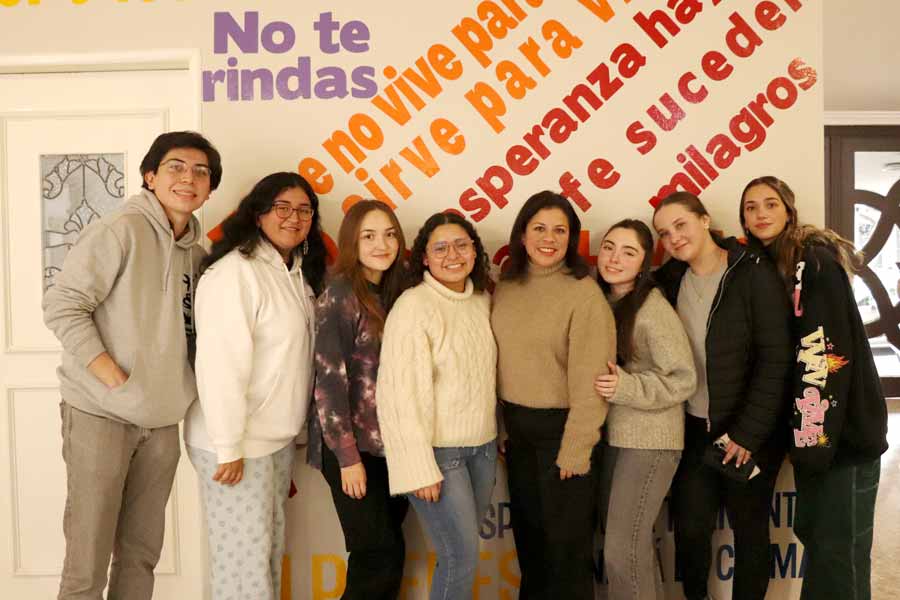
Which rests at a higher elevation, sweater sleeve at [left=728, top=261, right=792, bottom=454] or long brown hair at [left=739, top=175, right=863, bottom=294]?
long brown hair at [left=739, top=175, right=863, bottom=294]

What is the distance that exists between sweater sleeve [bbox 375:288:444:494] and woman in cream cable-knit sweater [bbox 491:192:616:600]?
0.31 meters

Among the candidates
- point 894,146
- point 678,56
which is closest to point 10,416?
Result: point 678,56

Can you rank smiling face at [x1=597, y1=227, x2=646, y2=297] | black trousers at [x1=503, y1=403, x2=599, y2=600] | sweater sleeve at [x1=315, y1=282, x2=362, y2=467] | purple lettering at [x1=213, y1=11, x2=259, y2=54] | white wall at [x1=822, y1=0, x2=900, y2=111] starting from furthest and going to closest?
white wall at [x1=822, y1=0, x2=900, y2=111] < purple lettering at [x1=213, y1=11, x2=259, y2=54] < smiling face at [x1=597, y1=227, x2=646, y2=297] < black trousers at [x1=503, y1=403, x2=599, y2=600] < sweater sleeve at [x1=315, y1=282, x2=362, y2=467]

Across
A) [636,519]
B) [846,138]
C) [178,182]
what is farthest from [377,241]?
[846,138]

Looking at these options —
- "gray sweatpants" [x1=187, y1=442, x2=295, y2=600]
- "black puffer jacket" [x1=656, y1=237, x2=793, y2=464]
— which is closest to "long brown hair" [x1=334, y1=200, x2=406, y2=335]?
"gray sweatpants" [x1=187, y1=442, x2=295, y2=600]

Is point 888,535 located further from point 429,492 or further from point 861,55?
point 861,55

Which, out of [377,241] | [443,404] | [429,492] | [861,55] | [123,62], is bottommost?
[429,492]

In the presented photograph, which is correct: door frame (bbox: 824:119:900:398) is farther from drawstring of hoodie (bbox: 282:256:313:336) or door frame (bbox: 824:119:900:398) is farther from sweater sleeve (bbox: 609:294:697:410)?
drawstring of hoodie (bbox: 282:256:313:336)

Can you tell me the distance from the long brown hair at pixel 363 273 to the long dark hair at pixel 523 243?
390 mm

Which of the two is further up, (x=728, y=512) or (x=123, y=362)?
(x=123, y=362)

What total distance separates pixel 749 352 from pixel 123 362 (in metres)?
2.03

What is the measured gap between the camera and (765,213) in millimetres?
1896

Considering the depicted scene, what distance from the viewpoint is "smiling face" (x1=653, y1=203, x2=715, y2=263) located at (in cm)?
188

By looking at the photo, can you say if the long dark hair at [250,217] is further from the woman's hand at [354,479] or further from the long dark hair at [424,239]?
the woman's hand at [354,479]
